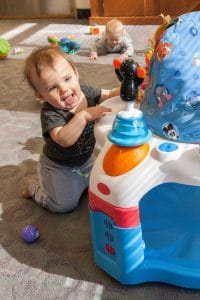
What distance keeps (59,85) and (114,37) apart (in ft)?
4.43

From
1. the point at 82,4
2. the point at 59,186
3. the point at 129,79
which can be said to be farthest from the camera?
the point at 82,4

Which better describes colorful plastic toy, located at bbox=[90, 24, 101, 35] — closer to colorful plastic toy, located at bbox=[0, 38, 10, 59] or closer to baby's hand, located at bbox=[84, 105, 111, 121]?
colorful plastic toy, located at bbox=[0, 38, 10, 59]

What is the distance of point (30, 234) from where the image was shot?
0.93m

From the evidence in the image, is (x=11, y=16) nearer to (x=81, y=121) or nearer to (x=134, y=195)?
(x=81, y=121)

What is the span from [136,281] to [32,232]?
0.28 m

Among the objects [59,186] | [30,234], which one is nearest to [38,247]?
[30,234]

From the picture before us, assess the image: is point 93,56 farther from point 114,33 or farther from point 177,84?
point 177,84

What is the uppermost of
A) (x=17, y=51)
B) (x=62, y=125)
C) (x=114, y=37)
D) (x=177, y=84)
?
(x=177, y=84)

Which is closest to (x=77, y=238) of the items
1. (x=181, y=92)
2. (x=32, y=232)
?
(x=32, y=232)

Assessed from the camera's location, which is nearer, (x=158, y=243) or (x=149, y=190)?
(x=149, y=190)

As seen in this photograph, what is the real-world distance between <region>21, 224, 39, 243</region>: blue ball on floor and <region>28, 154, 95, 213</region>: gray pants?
101 mm

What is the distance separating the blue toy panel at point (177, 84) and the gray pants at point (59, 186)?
12.2 inches

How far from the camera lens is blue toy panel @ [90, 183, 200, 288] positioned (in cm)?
75

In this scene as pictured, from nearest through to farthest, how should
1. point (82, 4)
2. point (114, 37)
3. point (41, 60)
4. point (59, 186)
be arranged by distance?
point (41, 60), point (59, 186), point (114, 37), point (82, 4)
